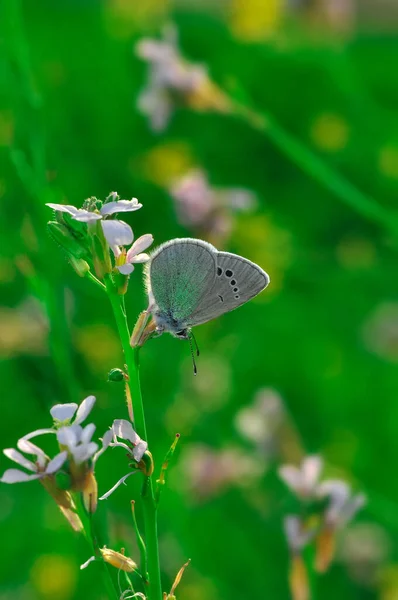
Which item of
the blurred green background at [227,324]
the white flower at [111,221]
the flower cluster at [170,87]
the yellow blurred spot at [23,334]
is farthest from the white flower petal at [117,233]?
the yellow blurred spot at [23,334]

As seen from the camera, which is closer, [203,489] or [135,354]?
[135,354]

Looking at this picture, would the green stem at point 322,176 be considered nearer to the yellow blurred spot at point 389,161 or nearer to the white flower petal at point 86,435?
the white flower petal at point 86,435

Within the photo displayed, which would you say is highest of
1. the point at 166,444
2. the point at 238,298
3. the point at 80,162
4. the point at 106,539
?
the point at 238,298

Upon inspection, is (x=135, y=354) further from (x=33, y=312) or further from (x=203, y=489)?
(x=33, y=312)

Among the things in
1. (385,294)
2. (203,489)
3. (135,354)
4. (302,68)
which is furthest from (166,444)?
(302,68)

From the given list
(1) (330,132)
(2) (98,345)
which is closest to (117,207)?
(2) (98,345)

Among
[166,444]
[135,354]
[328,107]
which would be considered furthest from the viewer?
[328,107]
